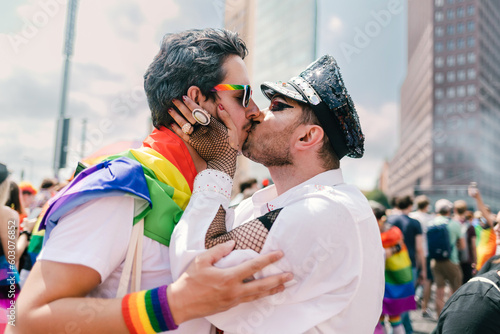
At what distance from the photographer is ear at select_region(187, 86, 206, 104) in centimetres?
181

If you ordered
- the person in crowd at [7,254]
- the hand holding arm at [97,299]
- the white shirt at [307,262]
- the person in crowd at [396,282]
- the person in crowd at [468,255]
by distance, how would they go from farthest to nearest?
the person in crowd at [468,255] → the person in crowd at [396,282] → the person in crowd at [7,254] → the white shirt at [307,262] → the hand holding arm at [97,299]

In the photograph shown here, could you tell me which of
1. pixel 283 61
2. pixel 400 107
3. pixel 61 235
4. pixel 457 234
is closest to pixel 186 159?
pixel 61 235

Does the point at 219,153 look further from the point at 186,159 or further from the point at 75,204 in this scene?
the point at 75,204

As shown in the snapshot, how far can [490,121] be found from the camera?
258 ft

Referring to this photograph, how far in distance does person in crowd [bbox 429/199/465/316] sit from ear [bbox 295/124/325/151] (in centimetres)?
696

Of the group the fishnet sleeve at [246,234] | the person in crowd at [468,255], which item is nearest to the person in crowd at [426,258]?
the person in crowd at [468,255]

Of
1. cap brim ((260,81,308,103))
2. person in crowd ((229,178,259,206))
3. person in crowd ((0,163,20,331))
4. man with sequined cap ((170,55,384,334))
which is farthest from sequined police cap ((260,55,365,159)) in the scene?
person in crowd ((229,178,259,206))

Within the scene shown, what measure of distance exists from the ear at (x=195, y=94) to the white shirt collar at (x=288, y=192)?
606 millimetres

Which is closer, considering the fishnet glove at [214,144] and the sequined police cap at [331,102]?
the fishnet glove at [214,144]

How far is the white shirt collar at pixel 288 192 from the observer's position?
1766 mm

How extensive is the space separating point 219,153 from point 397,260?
4388mm

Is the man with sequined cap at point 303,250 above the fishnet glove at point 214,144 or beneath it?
beneath

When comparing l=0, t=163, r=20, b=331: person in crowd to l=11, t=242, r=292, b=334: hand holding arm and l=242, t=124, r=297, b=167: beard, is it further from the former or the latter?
l=242, t=124, r=297, b=167: beard

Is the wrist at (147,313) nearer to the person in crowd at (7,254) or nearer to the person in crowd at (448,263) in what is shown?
the person in crowd at (7,254)
